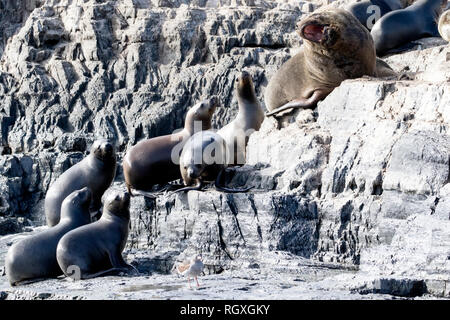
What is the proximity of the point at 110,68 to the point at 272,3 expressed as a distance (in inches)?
131

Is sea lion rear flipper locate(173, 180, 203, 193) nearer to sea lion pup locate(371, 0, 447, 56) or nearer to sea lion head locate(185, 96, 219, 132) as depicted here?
sea lion head locate(185, 96, 219, 132)

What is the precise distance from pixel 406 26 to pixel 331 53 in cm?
323

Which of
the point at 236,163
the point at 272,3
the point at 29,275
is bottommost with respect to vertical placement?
the point at 29,275

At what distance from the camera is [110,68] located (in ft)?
57.9

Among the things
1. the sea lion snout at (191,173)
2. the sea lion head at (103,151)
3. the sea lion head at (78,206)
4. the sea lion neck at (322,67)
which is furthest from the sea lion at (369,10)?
the sea lion head at (78,206)

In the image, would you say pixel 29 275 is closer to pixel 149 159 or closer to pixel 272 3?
pixel 149 159

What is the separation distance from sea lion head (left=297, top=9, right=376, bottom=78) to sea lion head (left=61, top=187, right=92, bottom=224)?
296 centimetres

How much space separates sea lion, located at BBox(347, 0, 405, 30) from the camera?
13977mm

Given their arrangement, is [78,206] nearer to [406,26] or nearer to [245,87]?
[245,87]

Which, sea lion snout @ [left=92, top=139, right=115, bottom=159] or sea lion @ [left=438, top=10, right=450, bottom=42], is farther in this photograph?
sea lion snout @ [left=92, top=139, right=115, bottom=159]

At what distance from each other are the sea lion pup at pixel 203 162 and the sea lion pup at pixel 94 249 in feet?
3.55

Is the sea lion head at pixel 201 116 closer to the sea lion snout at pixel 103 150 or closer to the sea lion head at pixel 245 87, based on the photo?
the sea lion head at pixel 245 87

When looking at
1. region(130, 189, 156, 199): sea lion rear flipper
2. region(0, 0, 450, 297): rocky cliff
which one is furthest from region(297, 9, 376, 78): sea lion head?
region(130, 189, 156, 199): sea lion rear flipper

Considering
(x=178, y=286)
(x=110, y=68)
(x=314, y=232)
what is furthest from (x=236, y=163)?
(x=110, y=68)
